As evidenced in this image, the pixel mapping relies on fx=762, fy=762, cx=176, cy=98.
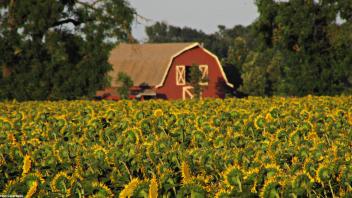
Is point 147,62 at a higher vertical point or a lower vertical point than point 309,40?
lower

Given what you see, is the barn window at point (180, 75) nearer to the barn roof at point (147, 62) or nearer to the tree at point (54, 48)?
the barn roof at point (147, 62)

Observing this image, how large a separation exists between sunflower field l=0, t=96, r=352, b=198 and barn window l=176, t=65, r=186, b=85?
44.0 meters

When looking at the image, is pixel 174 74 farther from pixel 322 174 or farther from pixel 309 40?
pixel 322 174

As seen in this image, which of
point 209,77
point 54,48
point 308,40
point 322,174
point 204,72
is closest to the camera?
Answer: point 322,174

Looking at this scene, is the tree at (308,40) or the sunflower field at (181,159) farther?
the tree at (308,40)

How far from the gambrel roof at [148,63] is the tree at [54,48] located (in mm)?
19422

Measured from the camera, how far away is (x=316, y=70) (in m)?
Result: 45.3

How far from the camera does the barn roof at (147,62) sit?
59.8 m

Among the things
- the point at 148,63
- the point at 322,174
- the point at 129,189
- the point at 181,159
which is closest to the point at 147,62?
the point at 148,63

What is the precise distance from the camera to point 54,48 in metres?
37.4

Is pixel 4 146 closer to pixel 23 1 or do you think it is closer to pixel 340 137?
pixel 340 137

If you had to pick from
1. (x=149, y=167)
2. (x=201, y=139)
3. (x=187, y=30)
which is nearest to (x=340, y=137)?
(x=201, y=139)

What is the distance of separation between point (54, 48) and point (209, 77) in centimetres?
2380

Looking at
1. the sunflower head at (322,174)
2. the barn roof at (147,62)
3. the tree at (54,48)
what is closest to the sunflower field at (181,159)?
the sunflower head at (322,174)
